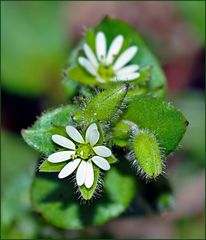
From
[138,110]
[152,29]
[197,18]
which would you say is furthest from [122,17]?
[138,110]

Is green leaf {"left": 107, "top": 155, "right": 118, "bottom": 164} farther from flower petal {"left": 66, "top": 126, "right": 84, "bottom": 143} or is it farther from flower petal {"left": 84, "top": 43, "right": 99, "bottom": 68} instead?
flower petal {"left": 84, "top": 43, "right": 99, "bottom": 68}

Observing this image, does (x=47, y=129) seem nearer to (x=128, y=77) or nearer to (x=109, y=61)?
(x=128, y=77)

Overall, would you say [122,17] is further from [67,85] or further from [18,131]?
[67,85]

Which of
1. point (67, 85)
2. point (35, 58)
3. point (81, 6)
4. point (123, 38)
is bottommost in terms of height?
point (67, 85)

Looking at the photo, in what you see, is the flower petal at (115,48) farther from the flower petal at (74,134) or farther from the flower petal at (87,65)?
the flower petal at (74,134)

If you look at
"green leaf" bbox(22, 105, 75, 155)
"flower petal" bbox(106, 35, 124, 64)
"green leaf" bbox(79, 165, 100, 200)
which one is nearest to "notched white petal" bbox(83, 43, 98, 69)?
"flower petal" bbox(106, 35, 124, 64)

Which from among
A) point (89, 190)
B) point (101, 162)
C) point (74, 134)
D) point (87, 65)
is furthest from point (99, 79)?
point (89, 190)
